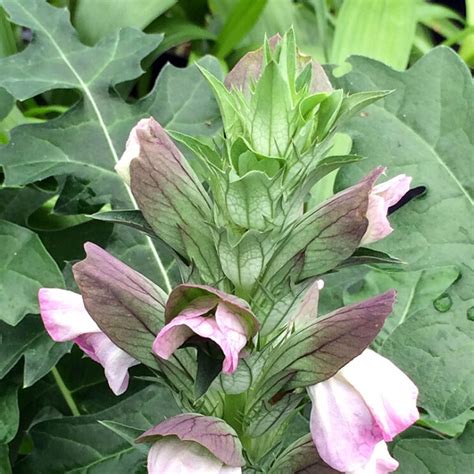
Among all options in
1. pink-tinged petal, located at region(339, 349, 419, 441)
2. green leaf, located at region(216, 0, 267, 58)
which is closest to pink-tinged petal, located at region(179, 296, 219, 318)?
pink-tinged petal, located at region(339, 349, 419, 441)

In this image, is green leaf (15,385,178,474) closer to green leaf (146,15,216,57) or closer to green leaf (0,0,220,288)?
green leaf (0,0,220,288)

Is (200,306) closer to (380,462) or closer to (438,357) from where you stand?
(380,462)

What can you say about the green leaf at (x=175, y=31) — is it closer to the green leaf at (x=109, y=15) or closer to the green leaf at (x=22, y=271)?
the green leaf at (x=109, y=15)

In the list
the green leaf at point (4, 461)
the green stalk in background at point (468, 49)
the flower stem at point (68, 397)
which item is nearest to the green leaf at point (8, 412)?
the green leaf at point (4, 461)

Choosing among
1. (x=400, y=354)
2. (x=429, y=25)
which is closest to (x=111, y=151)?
(x=400, y=354)

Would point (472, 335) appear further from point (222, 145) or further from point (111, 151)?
point (111, 151)

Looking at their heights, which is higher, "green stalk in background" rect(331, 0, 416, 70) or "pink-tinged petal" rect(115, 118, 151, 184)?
"pink-tinged petal" rect(115, 118, 151, 184)

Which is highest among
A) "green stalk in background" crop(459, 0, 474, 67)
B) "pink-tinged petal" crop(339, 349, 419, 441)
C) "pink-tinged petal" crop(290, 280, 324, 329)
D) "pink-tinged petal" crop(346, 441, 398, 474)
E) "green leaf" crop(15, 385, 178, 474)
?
"pink-tinged petal" crop(339, 349, 419, 441)
